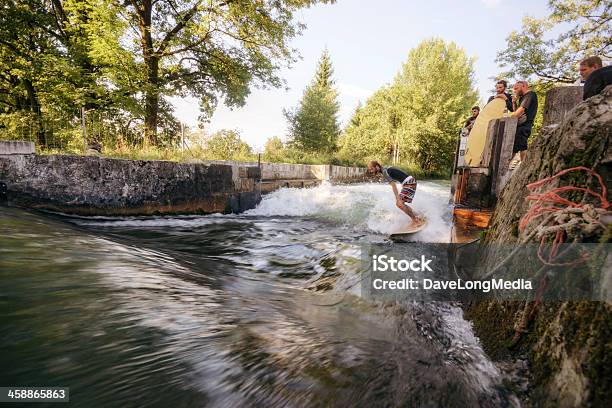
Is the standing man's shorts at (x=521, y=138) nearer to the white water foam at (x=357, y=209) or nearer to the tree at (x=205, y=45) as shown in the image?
the white water foam at (x=357, y=209)

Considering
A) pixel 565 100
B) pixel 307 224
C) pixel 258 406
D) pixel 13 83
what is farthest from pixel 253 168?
pixel 13 83

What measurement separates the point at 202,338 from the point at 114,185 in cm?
577

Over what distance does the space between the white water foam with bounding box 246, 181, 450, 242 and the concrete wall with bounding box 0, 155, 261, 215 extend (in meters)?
1.76

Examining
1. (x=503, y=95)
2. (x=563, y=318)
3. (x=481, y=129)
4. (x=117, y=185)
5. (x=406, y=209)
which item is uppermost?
(x=503, y=95)

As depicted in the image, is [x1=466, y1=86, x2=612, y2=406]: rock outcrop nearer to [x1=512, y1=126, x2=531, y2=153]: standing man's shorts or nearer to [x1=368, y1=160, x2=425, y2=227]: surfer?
[x1=512, y1=126, x2=531, y2=153]: standing man's shorts

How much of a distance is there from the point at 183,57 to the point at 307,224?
36.6ft

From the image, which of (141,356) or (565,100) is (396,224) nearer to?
(565,100)

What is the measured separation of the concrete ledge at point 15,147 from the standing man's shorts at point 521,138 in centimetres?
897

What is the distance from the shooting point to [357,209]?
952 cm

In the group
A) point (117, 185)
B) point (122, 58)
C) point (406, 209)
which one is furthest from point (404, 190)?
point (122, 58)

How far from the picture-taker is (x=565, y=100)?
12.0ft

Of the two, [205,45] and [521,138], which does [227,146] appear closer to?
[205,45]

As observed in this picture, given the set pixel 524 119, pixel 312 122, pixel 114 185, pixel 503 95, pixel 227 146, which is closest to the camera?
pixel 524 119

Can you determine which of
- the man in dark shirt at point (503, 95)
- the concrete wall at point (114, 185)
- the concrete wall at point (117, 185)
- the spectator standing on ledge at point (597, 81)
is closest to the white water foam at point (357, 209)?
the concrete wall at point (117, 185)
